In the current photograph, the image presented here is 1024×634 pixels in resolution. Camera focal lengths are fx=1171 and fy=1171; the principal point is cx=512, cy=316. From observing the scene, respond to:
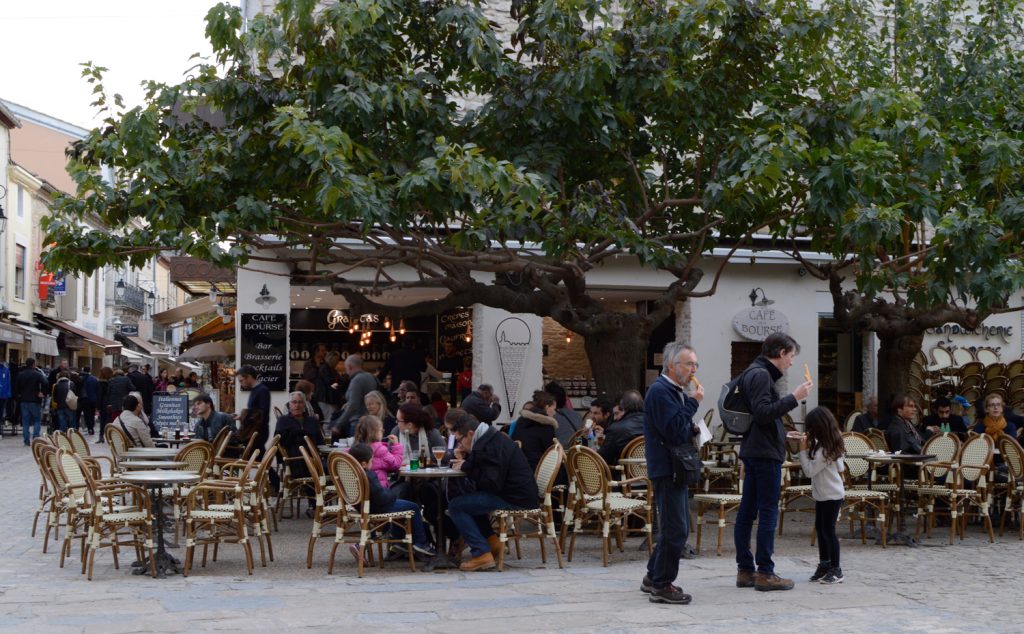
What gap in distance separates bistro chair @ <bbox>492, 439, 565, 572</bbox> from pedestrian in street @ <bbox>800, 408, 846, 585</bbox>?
1.98 metres

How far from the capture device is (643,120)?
12.0 meters

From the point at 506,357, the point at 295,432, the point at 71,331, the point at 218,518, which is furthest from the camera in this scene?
the point at 71,331

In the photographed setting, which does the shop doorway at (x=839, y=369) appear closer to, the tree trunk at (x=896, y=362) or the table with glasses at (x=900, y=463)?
the tree trunk at (x=896, y=362)

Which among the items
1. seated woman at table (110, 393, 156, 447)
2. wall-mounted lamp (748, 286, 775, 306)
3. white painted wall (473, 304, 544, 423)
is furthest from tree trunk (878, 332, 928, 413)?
seated woman at table (110, 393, 156, 447)

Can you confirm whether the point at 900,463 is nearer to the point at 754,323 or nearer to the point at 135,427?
the point at 754,323

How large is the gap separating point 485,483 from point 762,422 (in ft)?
7.47

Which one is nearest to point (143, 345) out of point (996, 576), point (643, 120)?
point (643, 120)

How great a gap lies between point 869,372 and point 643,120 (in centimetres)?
918

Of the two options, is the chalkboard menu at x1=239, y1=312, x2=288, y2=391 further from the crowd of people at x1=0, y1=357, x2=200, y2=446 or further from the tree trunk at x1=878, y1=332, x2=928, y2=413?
the tree trunk at x1=878, y1=332, x2=928, y2=413

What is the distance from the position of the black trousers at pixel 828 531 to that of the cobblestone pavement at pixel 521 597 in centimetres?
23

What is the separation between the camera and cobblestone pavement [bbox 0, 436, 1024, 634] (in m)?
7.05

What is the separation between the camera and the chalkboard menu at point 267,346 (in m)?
16.6

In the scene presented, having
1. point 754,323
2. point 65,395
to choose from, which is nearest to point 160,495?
point 754,323

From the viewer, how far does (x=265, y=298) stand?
1670 cm
